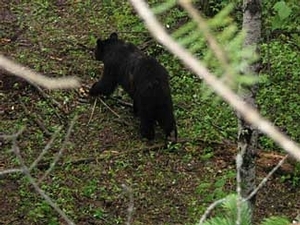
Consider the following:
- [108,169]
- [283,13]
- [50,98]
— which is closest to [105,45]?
[50,98]

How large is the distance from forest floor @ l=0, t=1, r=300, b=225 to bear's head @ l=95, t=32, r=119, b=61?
0.46 metres

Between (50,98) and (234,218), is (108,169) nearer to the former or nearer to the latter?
(50,98)

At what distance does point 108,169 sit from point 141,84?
0.95 meters

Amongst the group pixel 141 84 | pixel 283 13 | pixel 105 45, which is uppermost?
pixel 105 45

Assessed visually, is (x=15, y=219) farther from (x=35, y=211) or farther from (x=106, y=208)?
(x=106, y=208)

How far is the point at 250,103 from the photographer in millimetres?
4832

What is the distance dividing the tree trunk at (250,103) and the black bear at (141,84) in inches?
87.9

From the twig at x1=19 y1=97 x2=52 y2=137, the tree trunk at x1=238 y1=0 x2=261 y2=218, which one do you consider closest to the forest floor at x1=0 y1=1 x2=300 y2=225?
the twig at x1=19 y1=97 x2=52 y2=137

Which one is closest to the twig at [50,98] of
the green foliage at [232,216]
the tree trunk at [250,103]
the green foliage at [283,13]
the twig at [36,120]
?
the twig at [36,120]

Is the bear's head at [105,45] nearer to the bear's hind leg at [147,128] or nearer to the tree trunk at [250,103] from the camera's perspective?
the bear's hind leg at [147,128]

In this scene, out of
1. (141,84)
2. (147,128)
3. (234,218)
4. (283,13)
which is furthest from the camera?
(147,128)

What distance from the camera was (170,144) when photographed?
761 centimetres

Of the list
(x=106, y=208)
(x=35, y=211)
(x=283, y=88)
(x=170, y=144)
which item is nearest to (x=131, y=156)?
(x=170, y=144)

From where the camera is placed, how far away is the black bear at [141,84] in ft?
23.7
